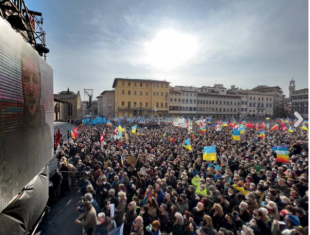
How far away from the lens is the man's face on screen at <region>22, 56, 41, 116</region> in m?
4.23

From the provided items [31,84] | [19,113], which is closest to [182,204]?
[19,113]

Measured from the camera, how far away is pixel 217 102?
69500 millimetres

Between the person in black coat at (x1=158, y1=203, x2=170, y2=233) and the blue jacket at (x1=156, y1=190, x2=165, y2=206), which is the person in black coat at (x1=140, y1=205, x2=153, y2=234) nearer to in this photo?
the person in black coat at (x1=158, y1=203, x2=170, y2=233)

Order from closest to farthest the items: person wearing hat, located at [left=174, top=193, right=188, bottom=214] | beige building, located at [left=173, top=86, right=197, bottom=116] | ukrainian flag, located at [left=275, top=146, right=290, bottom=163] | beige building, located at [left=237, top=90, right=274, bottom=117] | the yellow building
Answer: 1. person wearing hat, located at [left=174, top=193, right=188, bottom=214]
2. ukrainian flag, located at [left=275, top=146, right=290, bottom=163]
3. the yellow building
4. beige building, located at [left=173, top=86, right=197, bottom=116]
5. beige building, located at [left=237, top=90, right=274, bottom=117]

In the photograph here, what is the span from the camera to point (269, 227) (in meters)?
4.12

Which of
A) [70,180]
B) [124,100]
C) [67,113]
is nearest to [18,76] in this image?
[70,180]

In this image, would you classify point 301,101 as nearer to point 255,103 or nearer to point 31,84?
point 255,103

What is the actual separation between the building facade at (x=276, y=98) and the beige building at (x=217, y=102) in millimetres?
19950

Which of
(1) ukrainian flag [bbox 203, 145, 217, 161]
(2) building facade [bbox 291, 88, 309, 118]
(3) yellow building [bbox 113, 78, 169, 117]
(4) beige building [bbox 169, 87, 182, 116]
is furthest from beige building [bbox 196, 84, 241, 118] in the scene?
(1) ukrainian flag [bbox 203, 145, 217, 161]

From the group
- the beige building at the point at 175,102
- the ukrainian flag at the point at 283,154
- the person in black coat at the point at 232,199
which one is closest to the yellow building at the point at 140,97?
the beige building at the point at 175,102

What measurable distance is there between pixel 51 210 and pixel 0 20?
627 cm

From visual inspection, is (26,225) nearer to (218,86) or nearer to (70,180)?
(70,180)

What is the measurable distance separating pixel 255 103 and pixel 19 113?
85152mm

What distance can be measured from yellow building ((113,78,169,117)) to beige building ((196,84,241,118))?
1459 centimetres
